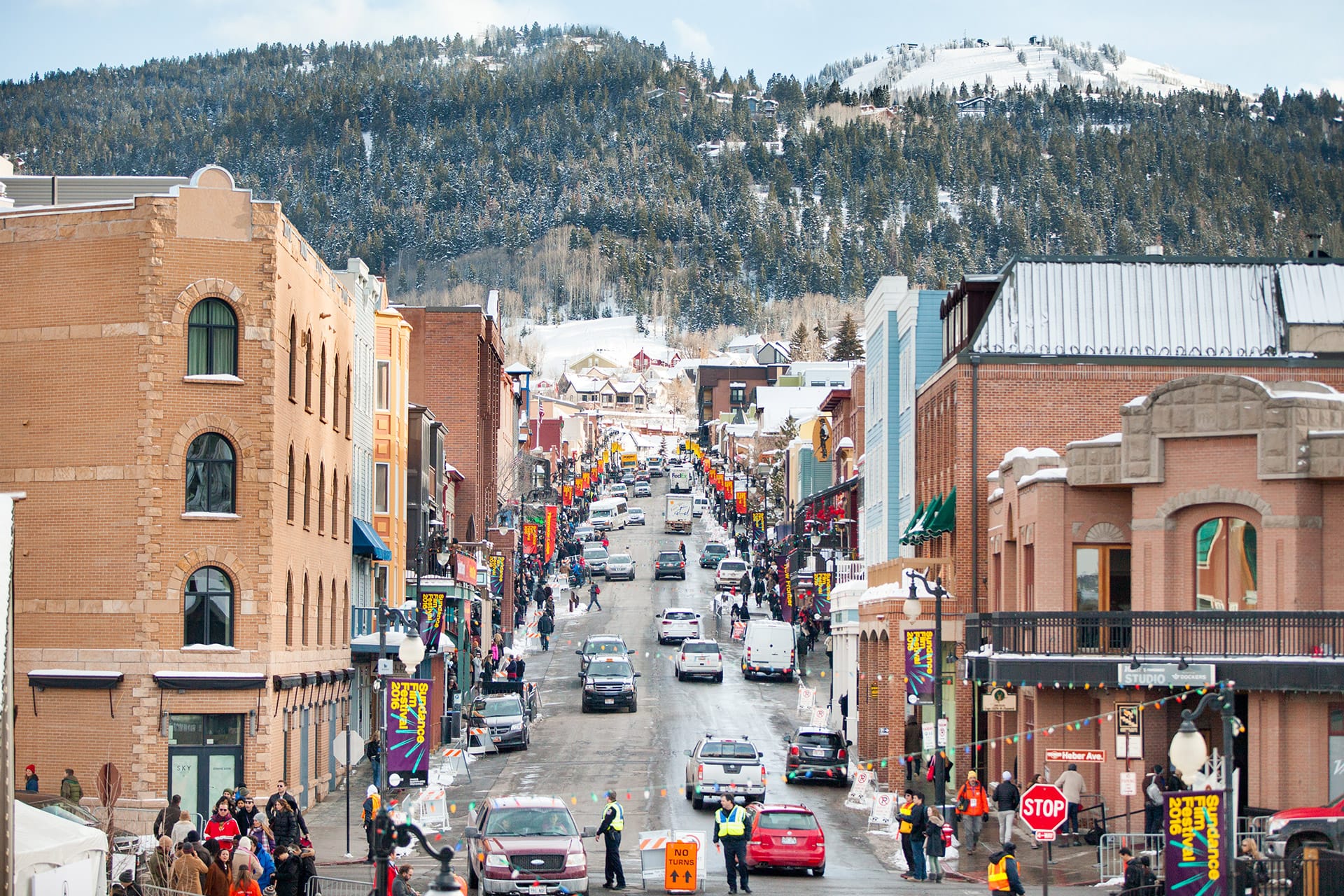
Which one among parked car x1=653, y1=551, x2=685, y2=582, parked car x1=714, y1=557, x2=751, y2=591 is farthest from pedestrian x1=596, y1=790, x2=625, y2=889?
parked car x1=653, y1=551, x2=685, y2=582

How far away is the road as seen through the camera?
33875mm

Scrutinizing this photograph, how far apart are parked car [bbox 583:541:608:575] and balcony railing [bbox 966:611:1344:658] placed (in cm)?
6414

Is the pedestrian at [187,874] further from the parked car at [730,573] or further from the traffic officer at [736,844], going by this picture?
the parked car at [730,573]

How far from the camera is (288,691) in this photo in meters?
38.7

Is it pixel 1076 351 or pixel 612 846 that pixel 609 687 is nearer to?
pixel 1076 351

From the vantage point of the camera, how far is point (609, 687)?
58.1 m

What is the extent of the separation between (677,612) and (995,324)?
33.9 m

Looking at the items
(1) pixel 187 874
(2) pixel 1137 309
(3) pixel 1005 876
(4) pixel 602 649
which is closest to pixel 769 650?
(4) pixel 602 649

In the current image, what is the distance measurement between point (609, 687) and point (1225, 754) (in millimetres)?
38733

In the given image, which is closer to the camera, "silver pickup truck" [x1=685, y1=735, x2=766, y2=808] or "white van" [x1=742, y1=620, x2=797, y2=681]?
"silver pickup truck" [x1=685, y1=735, x2=766, y2=808]

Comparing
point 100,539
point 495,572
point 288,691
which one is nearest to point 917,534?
point 288,691

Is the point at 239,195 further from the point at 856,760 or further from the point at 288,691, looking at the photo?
the point at 856,760

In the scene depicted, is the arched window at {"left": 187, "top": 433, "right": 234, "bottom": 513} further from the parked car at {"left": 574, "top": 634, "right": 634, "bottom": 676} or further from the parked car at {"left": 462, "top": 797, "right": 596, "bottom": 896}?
the parked car at {"left": 574, "top": 634, "right": 634, "bottom": 676}

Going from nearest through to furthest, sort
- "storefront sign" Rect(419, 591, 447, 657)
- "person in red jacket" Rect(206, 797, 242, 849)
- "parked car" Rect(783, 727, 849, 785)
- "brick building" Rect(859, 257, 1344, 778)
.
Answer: "person in red jacket" Rect(206, 797, 242, 849) → "brick building" Rect(859, 257, 1344, 778) → "parked car" Rect(783, 727, 849, 785) → "storefront sign" Rect(419, 591, 447, 657)
